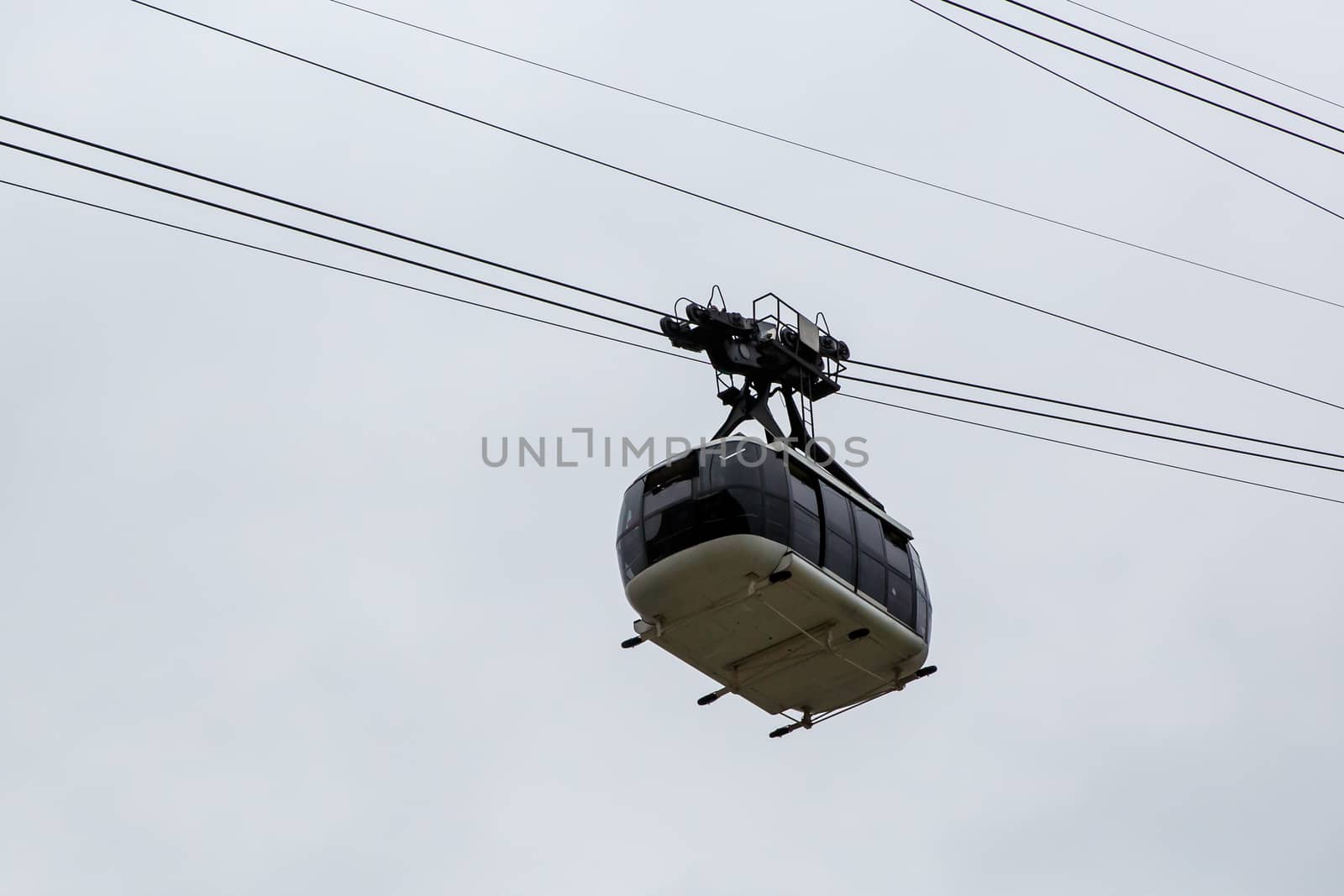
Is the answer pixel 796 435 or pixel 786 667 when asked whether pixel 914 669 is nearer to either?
pixel 786 667

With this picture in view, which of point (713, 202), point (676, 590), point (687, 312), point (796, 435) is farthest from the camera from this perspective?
point (796, 435)

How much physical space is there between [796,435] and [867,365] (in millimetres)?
4805

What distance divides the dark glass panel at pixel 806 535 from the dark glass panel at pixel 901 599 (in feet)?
5.05

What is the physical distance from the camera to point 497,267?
1928 cm

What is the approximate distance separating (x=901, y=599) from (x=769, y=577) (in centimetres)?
265

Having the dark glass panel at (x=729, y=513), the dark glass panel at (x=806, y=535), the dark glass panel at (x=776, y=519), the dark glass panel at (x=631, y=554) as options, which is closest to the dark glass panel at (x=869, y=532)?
the dark glass panel at (x=806, y=535)

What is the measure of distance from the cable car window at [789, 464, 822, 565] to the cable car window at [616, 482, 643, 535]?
77.2 inches

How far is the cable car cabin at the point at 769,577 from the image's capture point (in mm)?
24000

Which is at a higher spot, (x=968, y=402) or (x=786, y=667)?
(x=968, y=402)

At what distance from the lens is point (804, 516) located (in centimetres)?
2444

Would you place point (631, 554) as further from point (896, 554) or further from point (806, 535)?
point (896, 554)

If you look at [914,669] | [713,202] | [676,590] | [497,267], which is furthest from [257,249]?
[914,669]

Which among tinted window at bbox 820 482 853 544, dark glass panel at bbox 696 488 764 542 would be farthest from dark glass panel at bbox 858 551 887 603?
dark glass panel at bbox 696 488 764 542

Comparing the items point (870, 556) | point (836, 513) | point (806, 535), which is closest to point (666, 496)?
point (806, 535)
